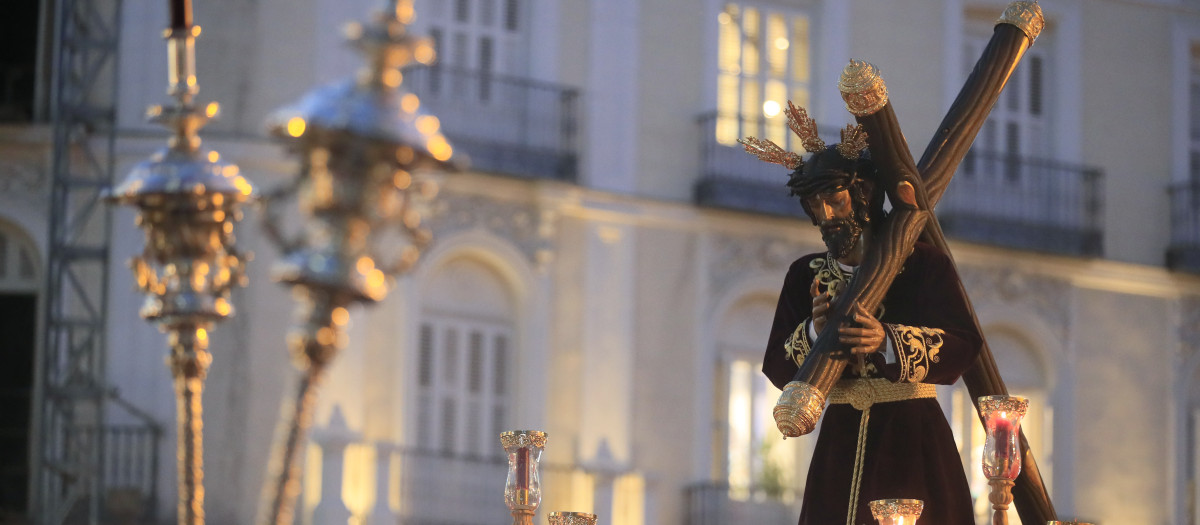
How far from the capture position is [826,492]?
5.32m

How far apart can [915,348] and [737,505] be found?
1193 cm

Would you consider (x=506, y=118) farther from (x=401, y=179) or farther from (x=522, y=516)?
(x=401, y=179)

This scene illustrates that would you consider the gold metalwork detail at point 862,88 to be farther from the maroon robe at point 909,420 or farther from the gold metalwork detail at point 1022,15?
the gold metalwork detail at point 1022,15

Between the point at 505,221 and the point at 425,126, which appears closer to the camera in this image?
the point at 425,126

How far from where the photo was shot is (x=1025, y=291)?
18594mm

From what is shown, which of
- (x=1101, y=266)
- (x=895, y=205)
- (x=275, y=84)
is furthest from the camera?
(x=1101, y=266)

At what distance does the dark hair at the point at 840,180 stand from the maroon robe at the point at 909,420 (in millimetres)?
170

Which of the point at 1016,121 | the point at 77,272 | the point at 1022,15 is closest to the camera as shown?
the point at 1022,15

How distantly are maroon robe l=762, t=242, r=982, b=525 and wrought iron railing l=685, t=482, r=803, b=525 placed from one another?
450 inches

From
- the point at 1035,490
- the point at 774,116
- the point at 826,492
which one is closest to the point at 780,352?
the point at 826,492

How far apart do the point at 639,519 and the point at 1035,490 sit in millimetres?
11030

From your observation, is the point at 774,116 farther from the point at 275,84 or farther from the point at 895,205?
the point at 895,205

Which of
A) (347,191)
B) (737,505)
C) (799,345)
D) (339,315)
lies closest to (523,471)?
(799,345)

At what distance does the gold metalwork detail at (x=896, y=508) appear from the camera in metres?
4.41
